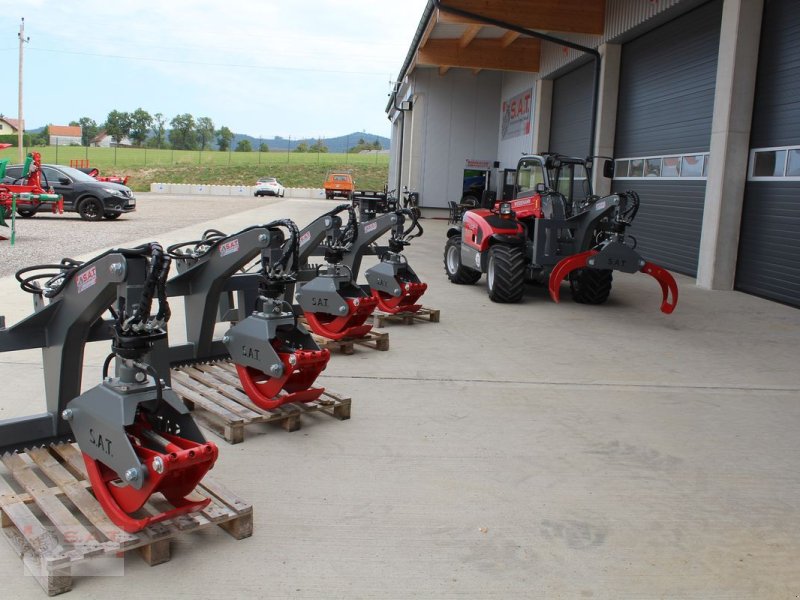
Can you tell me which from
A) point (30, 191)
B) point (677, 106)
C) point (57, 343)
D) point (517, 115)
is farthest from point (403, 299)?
point (517, 115)

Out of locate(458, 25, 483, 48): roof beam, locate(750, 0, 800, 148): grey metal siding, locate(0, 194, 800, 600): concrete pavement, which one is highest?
locate(458, 25, 483, 48): roof beam

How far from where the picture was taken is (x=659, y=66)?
1505 cm

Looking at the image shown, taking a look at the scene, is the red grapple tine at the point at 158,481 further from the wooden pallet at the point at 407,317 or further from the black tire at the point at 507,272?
the black tire at the point at 507,272

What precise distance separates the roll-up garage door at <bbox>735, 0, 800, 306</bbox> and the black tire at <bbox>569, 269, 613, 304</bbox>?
2710 millimetres

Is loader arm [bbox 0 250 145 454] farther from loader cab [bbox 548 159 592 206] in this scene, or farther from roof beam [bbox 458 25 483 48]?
roof beam [bbox 458 25 483 48]

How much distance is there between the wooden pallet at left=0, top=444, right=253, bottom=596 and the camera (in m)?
3.16

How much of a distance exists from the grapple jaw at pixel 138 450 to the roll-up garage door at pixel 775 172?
390 inches

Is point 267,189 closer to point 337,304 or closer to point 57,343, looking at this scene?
point 337,304

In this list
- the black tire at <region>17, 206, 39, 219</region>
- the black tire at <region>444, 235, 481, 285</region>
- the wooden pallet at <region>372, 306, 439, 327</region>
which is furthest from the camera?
the black tire at <region>17, 206, 39, 219</region>

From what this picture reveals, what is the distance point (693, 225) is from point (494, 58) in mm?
11627

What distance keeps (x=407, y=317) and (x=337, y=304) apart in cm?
192

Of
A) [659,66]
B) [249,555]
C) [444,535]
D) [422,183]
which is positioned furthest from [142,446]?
[422,183]

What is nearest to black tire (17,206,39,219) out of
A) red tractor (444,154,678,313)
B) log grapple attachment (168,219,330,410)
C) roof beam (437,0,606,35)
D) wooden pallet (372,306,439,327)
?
roof beam (437,0,606,35)

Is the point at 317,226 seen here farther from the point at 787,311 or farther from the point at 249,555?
the point at 787,311
